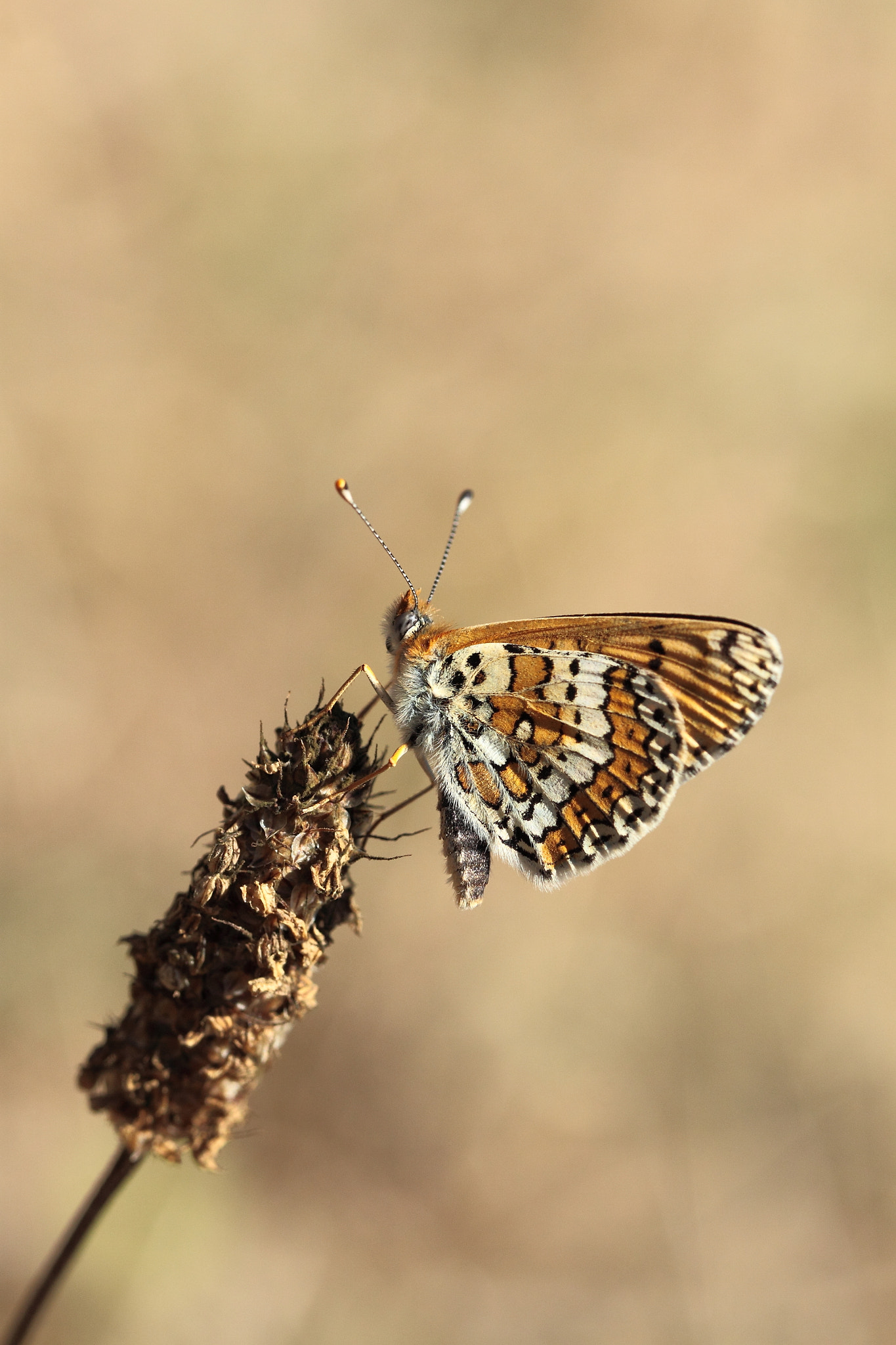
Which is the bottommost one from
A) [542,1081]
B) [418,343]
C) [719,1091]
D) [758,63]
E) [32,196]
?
[542,1081]

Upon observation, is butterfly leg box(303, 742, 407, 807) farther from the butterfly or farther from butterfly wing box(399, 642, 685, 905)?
butterfly wing box(399, 642, 685, 905)

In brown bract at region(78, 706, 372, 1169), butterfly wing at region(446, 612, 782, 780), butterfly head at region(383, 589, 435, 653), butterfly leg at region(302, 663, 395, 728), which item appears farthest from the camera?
butterfly head at region(383, 589, 435, 653)

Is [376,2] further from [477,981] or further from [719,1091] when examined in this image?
[719,1091]

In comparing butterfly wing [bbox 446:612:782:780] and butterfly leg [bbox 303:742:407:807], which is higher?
butterfly wing [bbox 446:612:782:780]

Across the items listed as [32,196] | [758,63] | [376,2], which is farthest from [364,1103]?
[758,63]

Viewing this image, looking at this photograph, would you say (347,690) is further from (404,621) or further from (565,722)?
(565,722)

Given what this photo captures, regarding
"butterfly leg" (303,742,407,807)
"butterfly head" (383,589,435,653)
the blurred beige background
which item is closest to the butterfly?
"butterfly head" (383,589,435,653)

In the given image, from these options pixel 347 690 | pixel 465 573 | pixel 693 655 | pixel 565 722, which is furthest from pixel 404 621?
pixel 465 573
